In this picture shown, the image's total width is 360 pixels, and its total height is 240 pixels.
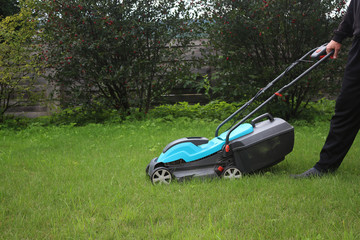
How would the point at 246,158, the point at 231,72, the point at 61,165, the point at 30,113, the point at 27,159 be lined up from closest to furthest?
1. the point at 246,158
2. the point at 61,165
3. the point at 27,159
4. the point at 231,72
5. the point at 30,113

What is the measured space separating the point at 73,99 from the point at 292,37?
4723mm

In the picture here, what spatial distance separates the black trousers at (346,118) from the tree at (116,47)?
481 cm

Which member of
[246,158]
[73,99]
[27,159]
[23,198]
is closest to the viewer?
[23,198]

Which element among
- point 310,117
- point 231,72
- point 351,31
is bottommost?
point 310,117

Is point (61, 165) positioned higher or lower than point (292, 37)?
lower

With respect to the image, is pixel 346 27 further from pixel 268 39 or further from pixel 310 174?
pixel 268 39

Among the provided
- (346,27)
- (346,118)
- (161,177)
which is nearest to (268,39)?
(346,27)

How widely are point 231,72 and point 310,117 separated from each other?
1804 mm

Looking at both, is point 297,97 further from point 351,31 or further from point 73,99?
point 73,99

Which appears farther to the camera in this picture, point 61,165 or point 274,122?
point 61,165

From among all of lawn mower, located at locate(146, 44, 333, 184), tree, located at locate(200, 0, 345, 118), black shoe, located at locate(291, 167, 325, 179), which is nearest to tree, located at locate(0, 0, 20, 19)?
tree, located at locate(200, 0, 345, 118)

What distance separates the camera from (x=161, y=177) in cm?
290

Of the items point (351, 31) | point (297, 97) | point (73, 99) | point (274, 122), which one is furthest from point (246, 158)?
point (73, 99)

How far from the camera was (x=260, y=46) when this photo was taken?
6586 millimetres
